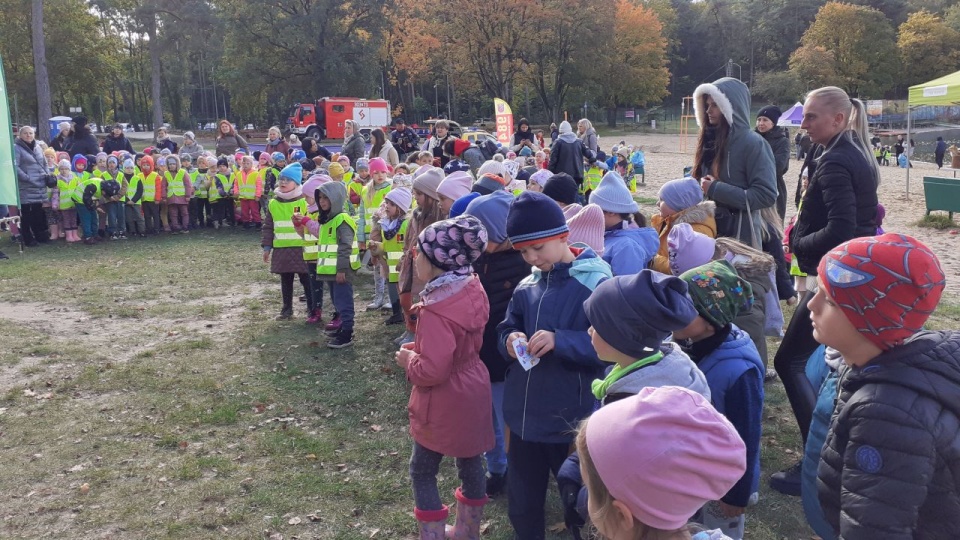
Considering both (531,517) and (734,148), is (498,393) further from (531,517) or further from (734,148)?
(734,148)

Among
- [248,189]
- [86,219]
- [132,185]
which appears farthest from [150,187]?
[248,189]

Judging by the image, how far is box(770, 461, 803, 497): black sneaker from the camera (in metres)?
4.55

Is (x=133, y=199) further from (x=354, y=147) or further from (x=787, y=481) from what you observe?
(x=787, y=481)

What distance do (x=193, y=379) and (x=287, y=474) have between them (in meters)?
2.44

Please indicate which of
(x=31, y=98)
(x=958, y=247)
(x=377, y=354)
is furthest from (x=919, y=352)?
(x=31, y=98)

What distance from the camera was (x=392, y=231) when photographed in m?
7.85

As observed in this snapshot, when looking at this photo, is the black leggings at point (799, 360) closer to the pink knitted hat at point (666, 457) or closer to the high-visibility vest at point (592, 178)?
the pink knitted hat at point (666, 457)

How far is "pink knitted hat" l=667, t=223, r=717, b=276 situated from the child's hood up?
4230 millimetres

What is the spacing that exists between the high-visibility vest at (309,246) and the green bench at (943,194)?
1275 centimetres

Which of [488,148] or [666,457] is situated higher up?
[488,148]

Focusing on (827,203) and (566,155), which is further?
(566,155)

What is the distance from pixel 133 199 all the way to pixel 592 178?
30.6 feet

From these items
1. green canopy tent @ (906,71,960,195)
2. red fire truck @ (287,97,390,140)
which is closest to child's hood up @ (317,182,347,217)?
green canopy tent @ (906,71,960,195)

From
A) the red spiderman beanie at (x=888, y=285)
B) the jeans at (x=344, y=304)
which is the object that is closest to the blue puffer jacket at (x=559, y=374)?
the red spiderman beanie at (x=888, y=285)
